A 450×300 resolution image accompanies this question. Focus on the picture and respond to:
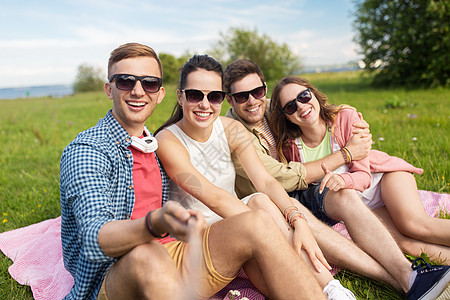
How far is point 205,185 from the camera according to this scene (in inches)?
89.2

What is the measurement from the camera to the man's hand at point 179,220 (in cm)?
125

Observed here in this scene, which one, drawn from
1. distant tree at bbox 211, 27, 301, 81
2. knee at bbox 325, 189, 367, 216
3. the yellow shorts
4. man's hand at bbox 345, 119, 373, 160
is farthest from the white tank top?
distant tree at bbox 211, 27, 301, 81

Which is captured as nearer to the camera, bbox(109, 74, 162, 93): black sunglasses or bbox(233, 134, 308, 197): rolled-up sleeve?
bbox(109, 74, 162, 93): black sunglasses

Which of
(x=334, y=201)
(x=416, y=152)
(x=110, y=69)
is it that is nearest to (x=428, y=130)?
(x=416, y=152)

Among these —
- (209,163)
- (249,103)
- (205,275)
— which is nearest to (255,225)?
(205,275)

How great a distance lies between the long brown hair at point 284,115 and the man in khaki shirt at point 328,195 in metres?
0.07

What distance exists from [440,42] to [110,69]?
45.1 feet

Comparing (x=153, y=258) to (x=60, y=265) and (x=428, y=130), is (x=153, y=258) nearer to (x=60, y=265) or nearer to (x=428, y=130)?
(x=60, y=265)

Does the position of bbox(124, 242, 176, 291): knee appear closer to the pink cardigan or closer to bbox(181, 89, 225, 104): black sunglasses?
bbox(181, 89, 225, 104): black sunglasses

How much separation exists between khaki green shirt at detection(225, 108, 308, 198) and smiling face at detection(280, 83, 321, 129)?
0.35 m

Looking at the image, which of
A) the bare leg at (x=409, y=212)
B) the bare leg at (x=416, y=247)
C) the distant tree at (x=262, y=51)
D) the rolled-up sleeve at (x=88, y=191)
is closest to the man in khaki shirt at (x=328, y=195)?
the bare leg at (x=409, y=212)

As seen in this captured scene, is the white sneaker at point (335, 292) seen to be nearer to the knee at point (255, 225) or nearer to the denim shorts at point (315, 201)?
the knee at point (255, 225)

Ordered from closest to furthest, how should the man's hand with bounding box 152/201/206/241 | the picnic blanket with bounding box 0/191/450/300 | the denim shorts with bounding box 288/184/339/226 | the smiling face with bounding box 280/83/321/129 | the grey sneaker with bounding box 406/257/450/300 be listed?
1. the man's hand with bounding box 152/201/206/241
2. the grey sneaker with bounding box 406/257/450/300
3. the picnic blanket with bounding box 0/191/450/300
4. the denim shorts with bounding box 288/184/339/226
5. the smiling face with bounding box 280/83/321/129

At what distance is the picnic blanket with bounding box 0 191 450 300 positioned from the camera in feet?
8.07
